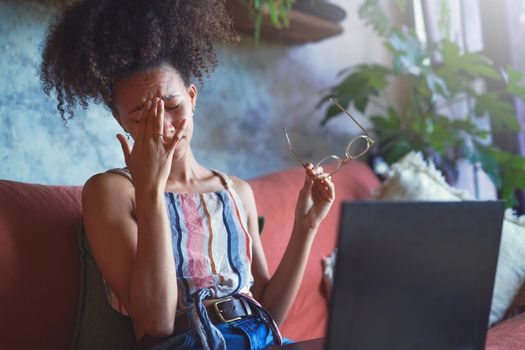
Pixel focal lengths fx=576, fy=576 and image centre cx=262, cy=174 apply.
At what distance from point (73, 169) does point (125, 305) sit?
0.61 metres

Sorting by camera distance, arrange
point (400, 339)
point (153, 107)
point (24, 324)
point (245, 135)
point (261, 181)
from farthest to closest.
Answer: point (245, 135), point (261, 181), point (24, 324), point (153, 107), point (400, 339)

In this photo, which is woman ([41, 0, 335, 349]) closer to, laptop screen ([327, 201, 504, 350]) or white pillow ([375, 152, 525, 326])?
laptop screen ([327, 201, 504, 350])

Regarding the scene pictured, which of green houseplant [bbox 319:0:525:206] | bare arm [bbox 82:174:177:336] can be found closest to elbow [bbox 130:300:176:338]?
bare arm [bbox 82:174:177:336]

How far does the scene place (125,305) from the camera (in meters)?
0.97

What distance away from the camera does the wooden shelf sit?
1782 millimetres

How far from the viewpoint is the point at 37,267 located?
1.07 metres

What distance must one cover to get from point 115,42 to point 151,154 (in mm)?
271

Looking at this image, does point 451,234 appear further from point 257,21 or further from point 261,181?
point 257,21

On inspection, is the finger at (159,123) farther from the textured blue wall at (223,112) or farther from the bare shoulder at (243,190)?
the textured blue wall at (223,112)

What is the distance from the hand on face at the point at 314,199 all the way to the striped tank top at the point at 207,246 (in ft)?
0.44

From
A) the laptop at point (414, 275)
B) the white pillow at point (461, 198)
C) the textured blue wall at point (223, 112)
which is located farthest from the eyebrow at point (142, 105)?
the white pillow at point (461, 198)

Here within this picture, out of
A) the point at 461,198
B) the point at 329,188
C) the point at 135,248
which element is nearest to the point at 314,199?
the point at 329,188

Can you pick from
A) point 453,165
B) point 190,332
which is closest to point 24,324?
point 190,332

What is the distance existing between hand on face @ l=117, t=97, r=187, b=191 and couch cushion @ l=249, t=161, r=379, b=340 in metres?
0.62
